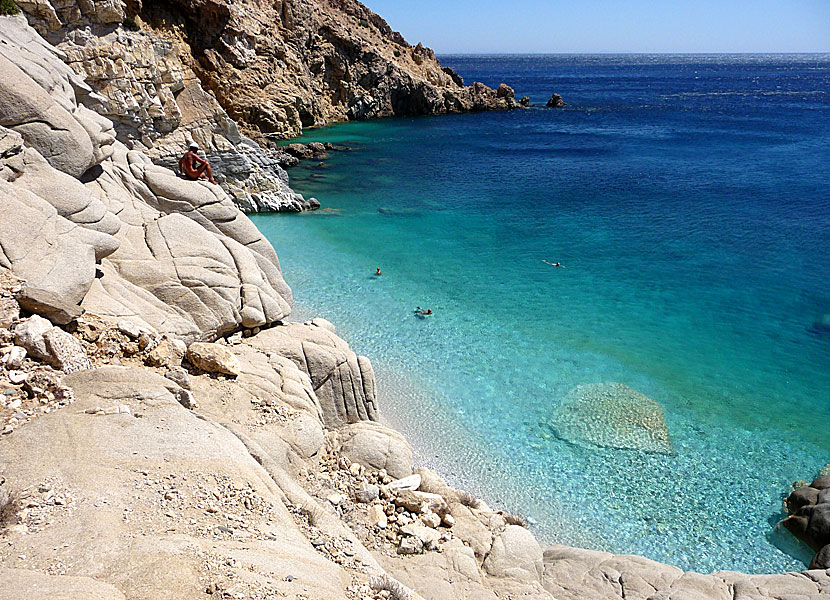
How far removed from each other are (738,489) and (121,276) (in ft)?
58.2

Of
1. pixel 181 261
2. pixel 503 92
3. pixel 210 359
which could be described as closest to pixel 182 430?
pixel 210 359

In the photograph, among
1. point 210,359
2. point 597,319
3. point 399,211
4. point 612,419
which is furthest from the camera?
point 399,211

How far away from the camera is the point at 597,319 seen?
89.0 feet

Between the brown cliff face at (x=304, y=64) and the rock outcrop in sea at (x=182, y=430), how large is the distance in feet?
104

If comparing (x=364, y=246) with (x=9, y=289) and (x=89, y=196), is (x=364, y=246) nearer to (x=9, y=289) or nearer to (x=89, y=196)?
(x=89, y=196)

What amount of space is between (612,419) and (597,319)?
7.93m

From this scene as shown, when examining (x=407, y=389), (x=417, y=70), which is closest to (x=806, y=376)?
(x=407, y=389)

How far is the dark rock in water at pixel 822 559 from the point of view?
14520mm

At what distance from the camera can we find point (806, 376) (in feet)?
76.5

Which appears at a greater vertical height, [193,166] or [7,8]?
[7,8]

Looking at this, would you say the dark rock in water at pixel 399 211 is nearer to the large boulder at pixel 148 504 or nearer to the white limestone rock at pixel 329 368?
the white limestone rock at pixel 329 368

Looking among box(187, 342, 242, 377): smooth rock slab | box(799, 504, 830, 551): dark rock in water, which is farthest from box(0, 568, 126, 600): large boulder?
box(799, 504, 830, 551): dark rock in water

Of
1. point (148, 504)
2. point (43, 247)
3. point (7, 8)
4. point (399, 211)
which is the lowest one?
point (399, 211)

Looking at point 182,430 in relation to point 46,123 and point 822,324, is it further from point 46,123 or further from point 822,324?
point 822,324
